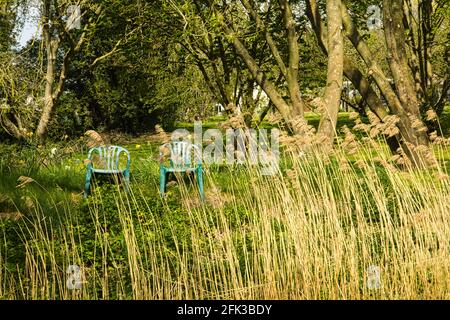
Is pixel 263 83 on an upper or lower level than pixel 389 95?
upper

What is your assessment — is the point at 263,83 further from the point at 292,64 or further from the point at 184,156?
the point at 184,156

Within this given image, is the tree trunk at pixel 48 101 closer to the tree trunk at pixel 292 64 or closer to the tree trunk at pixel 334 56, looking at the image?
the tree trunk at pixel 292 64

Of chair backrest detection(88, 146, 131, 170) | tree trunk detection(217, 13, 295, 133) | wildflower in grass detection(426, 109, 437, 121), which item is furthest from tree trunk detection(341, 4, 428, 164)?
wildflower in grass detection(426, 109, 437, 121)

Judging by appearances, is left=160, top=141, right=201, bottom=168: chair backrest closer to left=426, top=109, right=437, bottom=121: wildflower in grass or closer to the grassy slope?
the grassy slope

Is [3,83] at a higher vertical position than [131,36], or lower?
lower

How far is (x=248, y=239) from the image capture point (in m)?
6.37

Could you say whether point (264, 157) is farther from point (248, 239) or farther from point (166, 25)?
point (166, 25)

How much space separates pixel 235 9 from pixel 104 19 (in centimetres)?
280

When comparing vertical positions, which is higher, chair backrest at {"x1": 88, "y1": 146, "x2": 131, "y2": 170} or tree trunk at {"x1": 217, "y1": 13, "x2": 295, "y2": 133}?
tree trunk at {"x1": 217, "y1": 13, "x2": 295, "y2": 133}

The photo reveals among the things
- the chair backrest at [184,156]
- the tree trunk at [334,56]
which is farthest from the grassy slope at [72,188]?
the tree trunk at [334,56]

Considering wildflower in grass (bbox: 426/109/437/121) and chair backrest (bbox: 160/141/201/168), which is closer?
wildflower in grass (bbox: 426/109/437/121)

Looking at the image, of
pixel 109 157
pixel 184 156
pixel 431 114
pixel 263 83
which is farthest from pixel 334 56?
pixel 431 114

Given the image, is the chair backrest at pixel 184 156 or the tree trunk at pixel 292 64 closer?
the chair backrest at pixel 184 156
